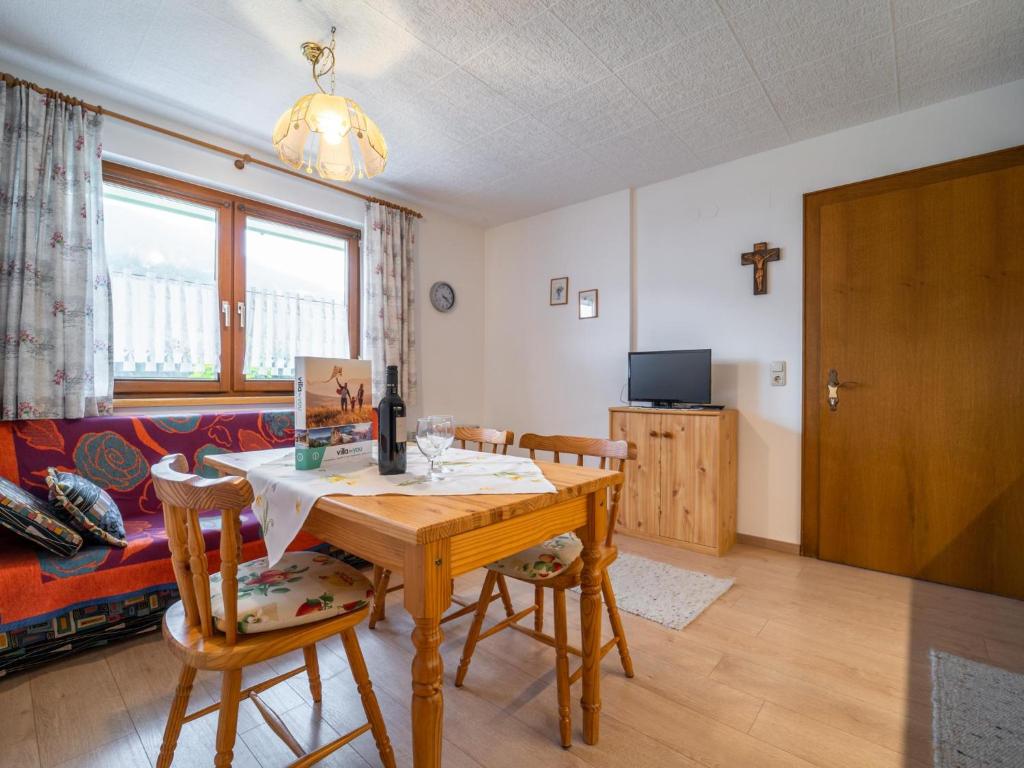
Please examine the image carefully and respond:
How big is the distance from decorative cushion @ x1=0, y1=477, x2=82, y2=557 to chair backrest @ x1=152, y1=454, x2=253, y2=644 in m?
1.04

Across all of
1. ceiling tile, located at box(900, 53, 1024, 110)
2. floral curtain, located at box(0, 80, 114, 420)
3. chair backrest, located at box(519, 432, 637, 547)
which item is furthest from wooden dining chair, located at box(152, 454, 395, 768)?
ceiling tile, located at box(900, 53, 1024, 110)

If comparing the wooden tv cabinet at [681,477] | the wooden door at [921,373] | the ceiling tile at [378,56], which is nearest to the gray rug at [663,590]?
the wooden tv cabinet at [681,477]

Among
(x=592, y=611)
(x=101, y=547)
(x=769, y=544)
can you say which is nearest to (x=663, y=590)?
(x=769, y=544)

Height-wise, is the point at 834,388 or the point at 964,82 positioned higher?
the point at 964,82

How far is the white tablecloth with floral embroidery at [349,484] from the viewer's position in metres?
1.13

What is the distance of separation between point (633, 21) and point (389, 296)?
2.32 m

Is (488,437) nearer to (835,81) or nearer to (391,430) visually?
(391,430)

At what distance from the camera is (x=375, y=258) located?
354 centimetres

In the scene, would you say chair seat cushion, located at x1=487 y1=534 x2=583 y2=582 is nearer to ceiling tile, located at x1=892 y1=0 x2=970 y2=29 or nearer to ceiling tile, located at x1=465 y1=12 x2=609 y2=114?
ceiling tile, located at x1=465 y1=12 x2=609 y2=114

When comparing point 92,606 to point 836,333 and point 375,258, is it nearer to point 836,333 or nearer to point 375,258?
point 375,258

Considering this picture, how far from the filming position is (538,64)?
7.29 feet

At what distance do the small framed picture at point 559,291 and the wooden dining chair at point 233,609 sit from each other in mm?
3111

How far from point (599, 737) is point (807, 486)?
7.17 ft

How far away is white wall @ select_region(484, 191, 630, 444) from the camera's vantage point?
12.2ft
